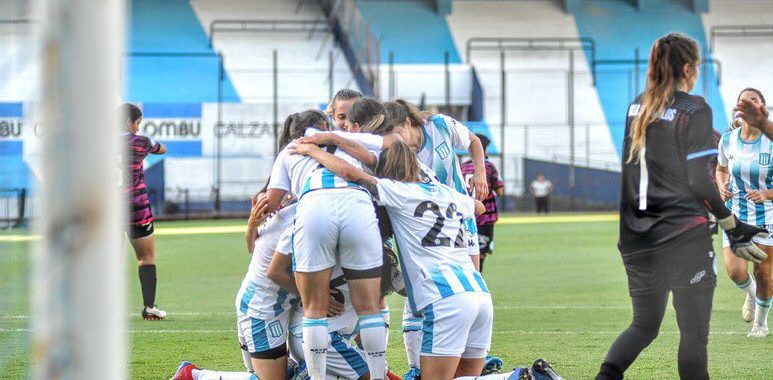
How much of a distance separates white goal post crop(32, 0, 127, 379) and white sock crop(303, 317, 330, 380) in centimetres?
360

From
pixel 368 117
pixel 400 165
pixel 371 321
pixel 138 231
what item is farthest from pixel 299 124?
pixel 138 231

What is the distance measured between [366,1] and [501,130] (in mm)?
8411

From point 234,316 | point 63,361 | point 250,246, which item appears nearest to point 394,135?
point 250,246

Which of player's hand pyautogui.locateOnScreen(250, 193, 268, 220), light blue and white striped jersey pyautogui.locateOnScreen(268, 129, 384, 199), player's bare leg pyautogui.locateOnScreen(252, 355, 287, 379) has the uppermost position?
light blue and white striped jersey pyautogui.locateOnScreen(268, 129, 384, 199)

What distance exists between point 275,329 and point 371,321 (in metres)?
0.63

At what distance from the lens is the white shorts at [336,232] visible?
5.55 metres

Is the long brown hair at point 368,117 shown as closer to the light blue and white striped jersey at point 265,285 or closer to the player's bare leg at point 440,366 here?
the light blue and white striped jersey at point 265,285

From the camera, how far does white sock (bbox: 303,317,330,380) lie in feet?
18.2

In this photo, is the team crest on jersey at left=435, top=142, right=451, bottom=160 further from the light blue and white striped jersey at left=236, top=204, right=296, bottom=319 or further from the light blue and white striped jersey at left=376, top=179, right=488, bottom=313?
the light blue and white striped jersey at left=376, top=179, right=488, bottom=313

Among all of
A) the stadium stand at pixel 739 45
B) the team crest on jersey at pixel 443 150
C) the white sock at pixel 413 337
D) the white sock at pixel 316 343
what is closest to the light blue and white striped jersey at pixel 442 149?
the team crest on jersey at pixel 443 150

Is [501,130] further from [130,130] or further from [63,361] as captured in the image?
[63,361]

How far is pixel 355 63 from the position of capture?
38.6 m

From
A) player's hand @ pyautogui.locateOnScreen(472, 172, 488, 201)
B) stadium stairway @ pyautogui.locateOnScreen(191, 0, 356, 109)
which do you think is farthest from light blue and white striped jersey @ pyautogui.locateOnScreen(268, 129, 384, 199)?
stadium stairway @ pyautogui.locateOnScreen(191, 0, 356, 109)

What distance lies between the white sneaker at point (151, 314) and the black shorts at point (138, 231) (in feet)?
2.16
